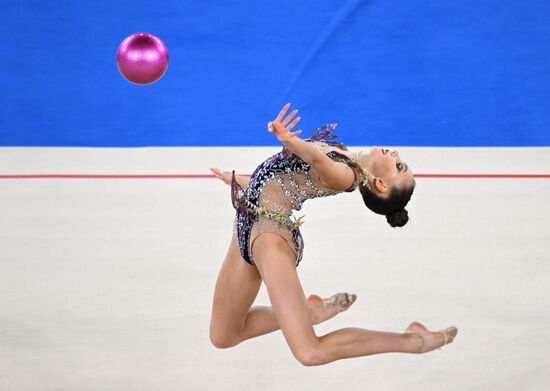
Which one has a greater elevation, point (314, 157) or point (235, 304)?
point (314, 157)

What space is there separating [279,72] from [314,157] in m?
3.78

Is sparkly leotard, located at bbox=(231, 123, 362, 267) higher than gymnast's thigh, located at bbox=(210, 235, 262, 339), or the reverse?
sparkly leotard, located at bbox=(231, 123, 362, 267)

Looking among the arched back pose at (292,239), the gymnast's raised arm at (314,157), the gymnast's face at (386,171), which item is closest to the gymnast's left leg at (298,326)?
the arched back pose at (292,239)

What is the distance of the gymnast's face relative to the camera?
288 centimetres

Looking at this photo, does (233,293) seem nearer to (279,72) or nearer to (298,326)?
(298,326)

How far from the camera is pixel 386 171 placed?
2879mm

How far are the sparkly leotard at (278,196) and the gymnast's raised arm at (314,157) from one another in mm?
89

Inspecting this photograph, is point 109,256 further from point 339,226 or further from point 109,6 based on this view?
point 109,6

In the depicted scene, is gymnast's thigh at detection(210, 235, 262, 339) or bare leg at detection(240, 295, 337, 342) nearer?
gymnast's thigh at detection(210, 235, 262, 339)

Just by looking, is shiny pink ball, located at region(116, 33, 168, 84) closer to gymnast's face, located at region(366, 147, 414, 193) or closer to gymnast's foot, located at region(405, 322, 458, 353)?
gymnast's face, located at region(366, 147, 414, 193)

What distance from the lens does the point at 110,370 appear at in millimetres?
3268

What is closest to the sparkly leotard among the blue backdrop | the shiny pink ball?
the shiny pink ball

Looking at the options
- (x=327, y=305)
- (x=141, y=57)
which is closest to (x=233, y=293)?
(x=327, y=305)

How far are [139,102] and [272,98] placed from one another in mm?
1011
